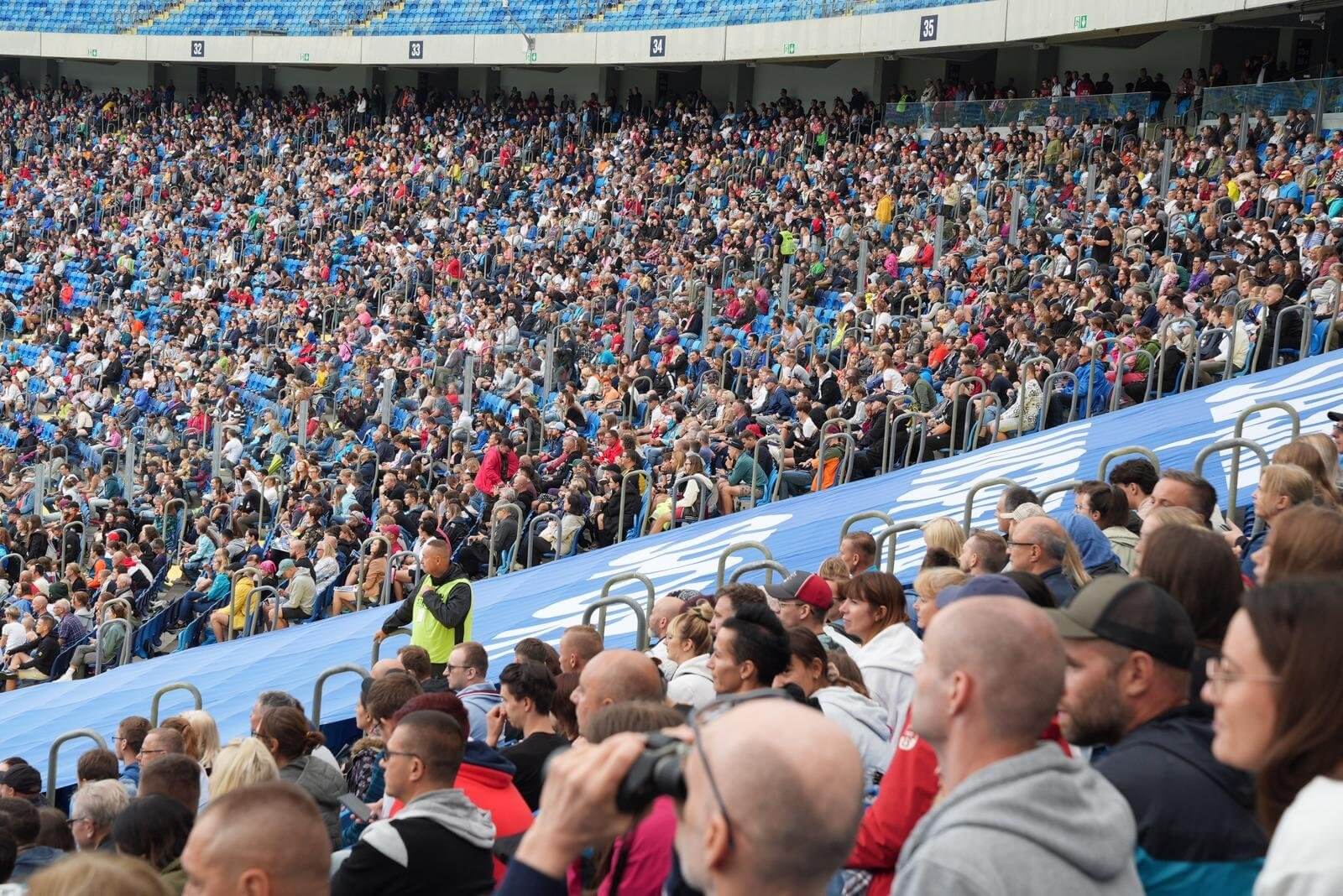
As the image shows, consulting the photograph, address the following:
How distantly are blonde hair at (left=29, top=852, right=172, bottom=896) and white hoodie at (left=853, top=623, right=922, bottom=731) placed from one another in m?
2.26

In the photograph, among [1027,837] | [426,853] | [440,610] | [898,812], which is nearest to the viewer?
[1027,837]

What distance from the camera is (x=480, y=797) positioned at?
400 centimetres

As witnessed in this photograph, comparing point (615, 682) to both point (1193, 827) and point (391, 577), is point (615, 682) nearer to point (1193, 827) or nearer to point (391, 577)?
point (1193, 827)

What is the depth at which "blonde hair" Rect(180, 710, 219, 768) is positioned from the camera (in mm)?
5750

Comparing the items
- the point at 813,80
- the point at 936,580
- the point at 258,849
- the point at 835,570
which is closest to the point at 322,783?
the point at 936,580

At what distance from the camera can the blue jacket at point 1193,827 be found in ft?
8.22

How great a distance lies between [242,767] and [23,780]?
6.73 feet

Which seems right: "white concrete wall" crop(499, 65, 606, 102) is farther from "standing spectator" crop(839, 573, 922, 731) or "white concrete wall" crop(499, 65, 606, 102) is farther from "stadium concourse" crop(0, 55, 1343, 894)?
"standing spectator" crop(839, 573, 922, 731)

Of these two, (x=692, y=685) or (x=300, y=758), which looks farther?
(x=300, y=758)

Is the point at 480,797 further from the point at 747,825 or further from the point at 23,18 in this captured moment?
the point at 23,18

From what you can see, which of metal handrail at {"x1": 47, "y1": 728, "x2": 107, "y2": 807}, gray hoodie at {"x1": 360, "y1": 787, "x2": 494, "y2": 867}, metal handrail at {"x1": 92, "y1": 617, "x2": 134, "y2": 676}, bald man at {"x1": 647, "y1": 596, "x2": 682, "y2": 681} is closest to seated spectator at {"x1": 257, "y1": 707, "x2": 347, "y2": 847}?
gray hoodie at {"x1": 360, "y1": 787, "x2": 494, "y2": 867}

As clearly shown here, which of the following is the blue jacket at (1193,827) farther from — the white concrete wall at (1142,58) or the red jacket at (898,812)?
the white concrete wall at (1142,58)

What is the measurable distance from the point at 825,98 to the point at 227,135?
13.3 meters

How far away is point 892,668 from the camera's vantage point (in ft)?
14.3
